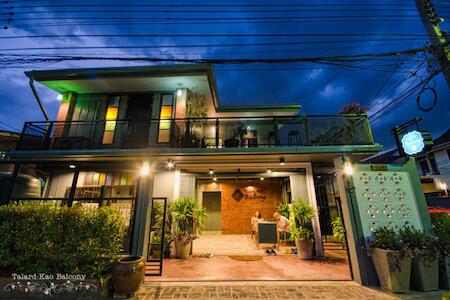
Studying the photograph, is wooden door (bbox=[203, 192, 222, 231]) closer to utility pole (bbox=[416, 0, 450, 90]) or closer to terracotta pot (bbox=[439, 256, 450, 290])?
terracotta pot (bbox=[439, 256, 450, 290])

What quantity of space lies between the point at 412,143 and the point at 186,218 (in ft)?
22.2

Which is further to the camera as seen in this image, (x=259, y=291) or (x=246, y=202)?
(x=246, y=202)

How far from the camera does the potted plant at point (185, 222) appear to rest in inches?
252

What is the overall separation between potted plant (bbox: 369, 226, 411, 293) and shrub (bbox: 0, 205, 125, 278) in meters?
5.64

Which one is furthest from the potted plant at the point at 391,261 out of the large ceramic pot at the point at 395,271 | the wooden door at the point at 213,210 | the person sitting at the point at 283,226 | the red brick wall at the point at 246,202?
the wooden door at the point at 213,210

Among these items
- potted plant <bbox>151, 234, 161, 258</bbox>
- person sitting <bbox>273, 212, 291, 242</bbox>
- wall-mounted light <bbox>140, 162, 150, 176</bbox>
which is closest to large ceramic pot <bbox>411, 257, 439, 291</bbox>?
person sitting <bbox>273, 212, 291, 242</bbox>

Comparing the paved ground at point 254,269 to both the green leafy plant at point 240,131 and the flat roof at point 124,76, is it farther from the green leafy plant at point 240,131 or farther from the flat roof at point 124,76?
the flat roof at point 124,76

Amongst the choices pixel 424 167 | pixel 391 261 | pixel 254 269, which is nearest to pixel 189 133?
pixel 254 269

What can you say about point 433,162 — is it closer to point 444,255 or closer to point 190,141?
point 444,255

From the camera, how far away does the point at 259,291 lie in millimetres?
3861

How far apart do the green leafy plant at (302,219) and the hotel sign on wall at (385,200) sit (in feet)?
6.81

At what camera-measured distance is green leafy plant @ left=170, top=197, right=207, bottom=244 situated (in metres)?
6.50

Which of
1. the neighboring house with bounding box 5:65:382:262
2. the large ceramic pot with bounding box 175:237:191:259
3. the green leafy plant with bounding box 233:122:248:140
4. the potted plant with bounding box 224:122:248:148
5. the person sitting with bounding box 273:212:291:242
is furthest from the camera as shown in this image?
the person sitting with bounding box 273:212:291:242

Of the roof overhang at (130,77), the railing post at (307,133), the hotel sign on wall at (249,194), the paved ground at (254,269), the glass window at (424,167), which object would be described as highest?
the roof overhang at (130,77)
